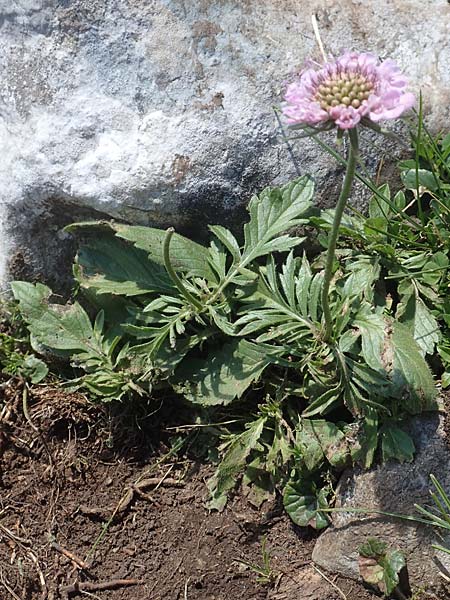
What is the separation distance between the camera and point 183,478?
325 centimetres

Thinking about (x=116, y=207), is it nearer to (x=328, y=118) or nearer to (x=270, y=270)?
(x=270, y=270)

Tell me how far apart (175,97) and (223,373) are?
3.67 feet

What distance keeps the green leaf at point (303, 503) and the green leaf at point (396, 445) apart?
0.33 m

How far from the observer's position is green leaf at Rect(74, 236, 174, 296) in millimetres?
3139

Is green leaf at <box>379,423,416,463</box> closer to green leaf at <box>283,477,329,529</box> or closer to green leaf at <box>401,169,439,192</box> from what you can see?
green leaf at <box>283,477,329,529</box>

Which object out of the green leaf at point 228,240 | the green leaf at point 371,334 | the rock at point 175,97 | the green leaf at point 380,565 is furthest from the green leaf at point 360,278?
the green leaf at point 380,565

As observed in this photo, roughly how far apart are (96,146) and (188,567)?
171 cm

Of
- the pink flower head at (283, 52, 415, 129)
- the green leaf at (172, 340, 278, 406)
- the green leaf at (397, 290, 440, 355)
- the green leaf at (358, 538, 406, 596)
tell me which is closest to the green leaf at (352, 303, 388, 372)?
the green leaf at (397, 290, 440, 355)

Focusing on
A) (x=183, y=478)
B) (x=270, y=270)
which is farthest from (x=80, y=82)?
(x=183, y=478)

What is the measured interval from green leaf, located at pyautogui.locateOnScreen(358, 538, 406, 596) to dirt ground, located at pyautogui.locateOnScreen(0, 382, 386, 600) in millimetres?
73

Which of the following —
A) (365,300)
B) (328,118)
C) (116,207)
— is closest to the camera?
(328,118)

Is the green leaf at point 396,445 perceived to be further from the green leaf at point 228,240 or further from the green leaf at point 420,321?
the green leaf at point 228,240

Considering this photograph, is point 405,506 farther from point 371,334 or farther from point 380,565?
point 371,334

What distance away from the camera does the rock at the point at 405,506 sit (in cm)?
281
